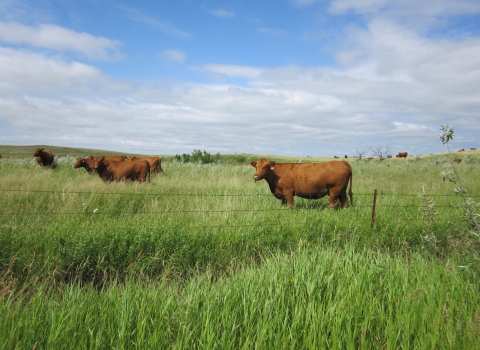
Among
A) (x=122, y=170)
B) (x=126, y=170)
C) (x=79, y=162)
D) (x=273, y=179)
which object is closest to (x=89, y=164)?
(x=79, y=162)

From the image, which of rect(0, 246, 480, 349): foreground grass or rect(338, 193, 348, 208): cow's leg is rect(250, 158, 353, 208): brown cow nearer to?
rect(338, 193, 348, 208): cow's leg

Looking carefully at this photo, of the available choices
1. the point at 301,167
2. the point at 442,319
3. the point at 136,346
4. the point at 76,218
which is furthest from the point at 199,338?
the point at 301,167

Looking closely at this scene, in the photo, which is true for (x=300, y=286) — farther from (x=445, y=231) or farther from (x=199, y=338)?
(x=445, y=231)

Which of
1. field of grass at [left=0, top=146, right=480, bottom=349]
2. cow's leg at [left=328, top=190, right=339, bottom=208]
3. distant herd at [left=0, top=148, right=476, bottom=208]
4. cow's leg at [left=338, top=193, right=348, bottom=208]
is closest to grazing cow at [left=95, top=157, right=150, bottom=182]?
field of grass at [left=0, top=146, right=480, bottom=349]

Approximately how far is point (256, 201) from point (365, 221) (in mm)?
3265

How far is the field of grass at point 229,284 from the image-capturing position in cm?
285

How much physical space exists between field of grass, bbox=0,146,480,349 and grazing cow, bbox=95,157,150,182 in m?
6.12

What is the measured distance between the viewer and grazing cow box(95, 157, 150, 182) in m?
13.8

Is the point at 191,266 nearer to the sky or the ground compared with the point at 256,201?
nearer to the ground

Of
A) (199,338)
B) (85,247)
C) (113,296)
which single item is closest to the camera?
(199,338)

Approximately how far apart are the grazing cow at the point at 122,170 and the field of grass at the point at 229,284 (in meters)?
6.12

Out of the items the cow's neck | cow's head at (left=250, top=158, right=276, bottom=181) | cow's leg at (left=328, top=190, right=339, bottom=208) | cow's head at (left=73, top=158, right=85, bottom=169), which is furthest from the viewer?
cow's head at (left=73, top=158, right=85, bottom=169)

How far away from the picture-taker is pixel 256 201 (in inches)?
368

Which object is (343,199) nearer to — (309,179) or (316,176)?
(316,176)
